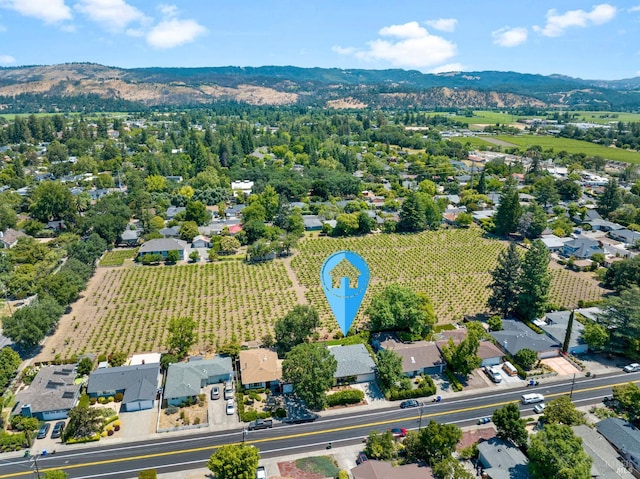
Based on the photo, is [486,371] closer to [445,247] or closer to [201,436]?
[201,436]

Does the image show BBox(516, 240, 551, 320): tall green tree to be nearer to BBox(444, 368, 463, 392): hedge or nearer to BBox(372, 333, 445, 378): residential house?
BBox(372, 333, 445, 378): residential house

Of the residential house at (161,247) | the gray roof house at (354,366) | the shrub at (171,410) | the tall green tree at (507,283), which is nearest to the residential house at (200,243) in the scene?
the residential house at (161,247)

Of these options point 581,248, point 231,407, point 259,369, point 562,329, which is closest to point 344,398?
point 259,369

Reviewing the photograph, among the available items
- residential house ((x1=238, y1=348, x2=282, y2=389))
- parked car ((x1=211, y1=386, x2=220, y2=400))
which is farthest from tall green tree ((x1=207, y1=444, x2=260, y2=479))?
residential house ((x1=238, y1=348, x2=282, y2=389))

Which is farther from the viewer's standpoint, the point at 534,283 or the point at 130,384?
the point at 534,283

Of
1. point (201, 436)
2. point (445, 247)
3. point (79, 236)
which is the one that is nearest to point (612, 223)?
point (445, 247)

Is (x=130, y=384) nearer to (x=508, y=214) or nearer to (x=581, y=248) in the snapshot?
(x=508, y=214)
